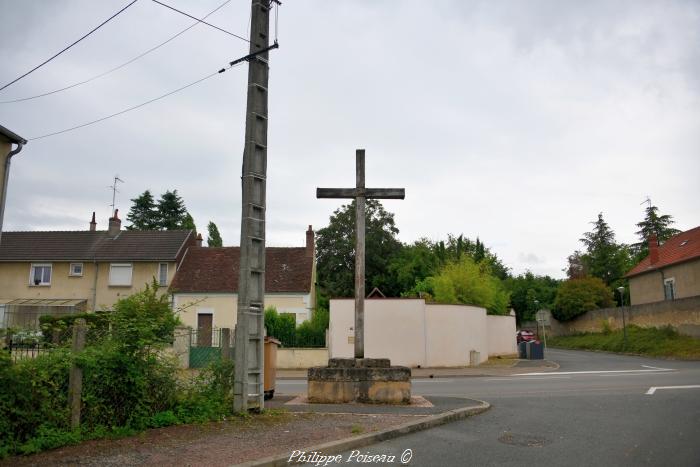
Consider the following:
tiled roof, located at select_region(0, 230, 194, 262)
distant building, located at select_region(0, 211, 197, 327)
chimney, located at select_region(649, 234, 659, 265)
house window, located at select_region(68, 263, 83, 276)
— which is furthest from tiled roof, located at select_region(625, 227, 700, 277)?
house window, located at select_region(68, 263, 83, 276)

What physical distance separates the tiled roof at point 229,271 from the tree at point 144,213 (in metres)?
28.6

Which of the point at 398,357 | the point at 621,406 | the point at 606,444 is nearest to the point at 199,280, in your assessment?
the point at 398,357

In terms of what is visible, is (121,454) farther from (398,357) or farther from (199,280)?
(199,280)

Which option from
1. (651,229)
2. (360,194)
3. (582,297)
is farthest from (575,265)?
(360,194)

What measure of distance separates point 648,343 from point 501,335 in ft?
27.4

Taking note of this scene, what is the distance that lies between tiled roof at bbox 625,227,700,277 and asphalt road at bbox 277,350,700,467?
27989 mm

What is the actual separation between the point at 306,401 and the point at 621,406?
21.1ft

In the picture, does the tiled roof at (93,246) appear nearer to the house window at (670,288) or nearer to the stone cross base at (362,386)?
the stone cross base at (362,386)

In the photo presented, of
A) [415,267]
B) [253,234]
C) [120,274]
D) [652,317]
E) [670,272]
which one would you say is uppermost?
[415,267]

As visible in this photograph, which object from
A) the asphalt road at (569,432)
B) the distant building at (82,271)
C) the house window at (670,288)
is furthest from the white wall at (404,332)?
the house window at (670,288)

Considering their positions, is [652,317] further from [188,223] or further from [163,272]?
[188,223]

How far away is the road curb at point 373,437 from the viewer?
6.67 metres

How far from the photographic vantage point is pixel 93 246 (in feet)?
123

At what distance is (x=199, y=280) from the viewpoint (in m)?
34.6
